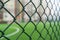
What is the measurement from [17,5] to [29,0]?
52mm

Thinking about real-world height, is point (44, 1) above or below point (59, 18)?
above

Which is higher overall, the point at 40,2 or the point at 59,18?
the point at 40,2

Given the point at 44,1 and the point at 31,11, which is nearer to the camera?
the point at 31,11

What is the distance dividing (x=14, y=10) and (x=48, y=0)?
0.30 m

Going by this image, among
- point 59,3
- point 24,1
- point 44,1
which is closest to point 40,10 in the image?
point 44,1

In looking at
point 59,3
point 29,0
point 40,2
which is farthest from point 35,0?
point 59,3

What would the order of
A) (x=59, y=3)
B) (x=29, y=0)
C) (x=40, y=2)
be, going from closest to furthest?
1. (x=29, y=0)
2. (x=40, y=2)
3. (x=59, y=3)

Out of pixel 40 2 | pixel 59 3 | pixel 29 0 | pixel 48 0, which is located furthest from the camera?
pixel 59 3

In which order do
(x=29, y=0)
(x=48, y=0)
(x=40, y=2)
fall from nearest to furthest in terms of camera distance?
(x=29, y=0)
(x=40, y=2)
(x=48, y=0)

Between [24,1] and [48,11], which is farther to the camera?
[48,11]

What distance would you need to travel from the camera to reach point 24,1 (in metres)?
0.77

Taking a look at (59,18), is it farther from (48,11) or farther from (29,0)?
(29,0)

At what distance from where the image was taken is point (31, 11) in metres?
0.82

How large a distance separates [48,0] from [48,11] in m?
0.07
